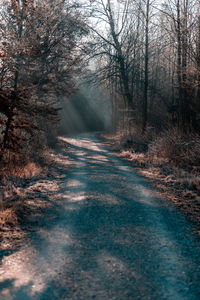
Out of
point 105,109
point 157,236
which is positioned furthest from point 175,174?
point 105,109

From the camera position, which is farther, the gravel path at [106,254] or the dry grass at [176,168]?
the dry grass at [176,168]

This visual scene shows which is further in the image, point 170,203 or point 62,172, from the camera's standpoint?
point 62,172

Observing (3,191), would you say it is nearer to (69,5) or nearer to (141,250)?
(141,250)

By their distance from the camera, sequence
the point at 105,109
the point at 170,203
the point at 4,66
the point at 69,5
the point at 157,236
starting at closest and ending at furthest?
the point at 157,236 → the point at 170,203 → the point at 4,66 → the point at 69,5 → the point at 105,109

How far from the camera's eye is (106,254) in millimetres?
4730

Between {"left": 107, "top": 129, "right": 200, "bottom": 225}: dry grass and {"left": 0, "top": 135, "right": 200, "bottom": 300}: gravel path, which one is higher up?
{"left": 107, "top": 129, "right": 200, "bottom": 225}: dry grass

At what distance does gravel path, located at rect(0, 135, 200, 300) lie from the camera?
3715 mm

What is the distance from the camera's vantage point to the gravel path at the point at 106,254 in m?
3.71

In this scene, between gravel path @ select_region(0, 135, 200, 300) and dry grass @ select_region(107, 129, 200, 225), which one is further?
dry grass @ select_region(107, 129, 200, 225)

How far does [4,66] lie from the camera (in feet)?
27.6

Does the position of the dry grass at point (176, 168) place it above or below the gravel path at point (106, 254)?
above

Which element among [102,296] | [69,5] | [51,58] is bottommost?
[102,296]

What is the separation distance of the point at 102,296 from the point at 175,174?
7718 millimetres

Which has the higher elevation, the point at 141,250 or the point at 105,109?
the point at 105,109
